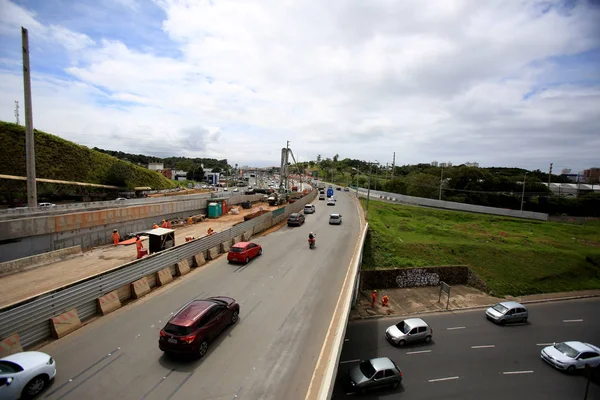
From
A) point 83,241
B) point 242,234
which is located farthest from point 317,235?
point 83,241

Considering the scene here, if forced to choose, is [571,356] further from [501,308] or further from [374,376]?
[374,376]

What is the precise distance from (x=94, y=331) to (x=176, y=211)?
81.6ft

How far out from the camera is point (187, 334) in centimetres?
933

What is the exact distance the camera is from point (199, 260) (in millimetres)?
18953

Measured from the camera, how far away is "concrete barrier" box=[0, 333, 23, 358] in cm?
870

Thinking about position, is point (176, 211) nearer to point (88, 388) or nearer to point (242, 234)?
point (242, 234)

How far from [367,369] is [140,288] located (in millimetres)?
11276

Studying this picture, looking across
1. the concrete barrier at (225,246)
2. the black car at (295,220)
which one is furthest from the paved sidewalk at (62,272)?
the black car at (295,220)

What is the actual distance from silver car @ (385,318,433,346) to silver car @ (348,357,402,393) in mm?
3952

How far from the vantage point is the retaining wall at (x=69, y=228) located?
18.9 m

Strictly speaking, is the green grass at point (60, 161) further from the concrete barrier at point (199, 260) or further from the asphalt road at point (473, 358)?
the asphalt road at point (473, 358)

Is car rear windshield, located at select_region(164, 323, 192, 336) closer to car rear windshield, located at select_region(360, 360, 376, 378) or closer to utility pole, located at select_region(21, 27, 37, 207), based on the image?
car rear windshield, located at select_region(360, 360, 376, 378)

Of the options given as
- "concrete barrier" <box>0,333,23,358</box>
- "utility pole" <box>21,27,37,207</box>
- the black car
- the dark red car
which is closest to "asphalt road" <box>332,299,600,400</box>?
the dark red car

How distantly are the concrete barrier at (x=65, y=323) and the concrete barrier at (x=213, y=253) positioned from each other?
9.39 metres
